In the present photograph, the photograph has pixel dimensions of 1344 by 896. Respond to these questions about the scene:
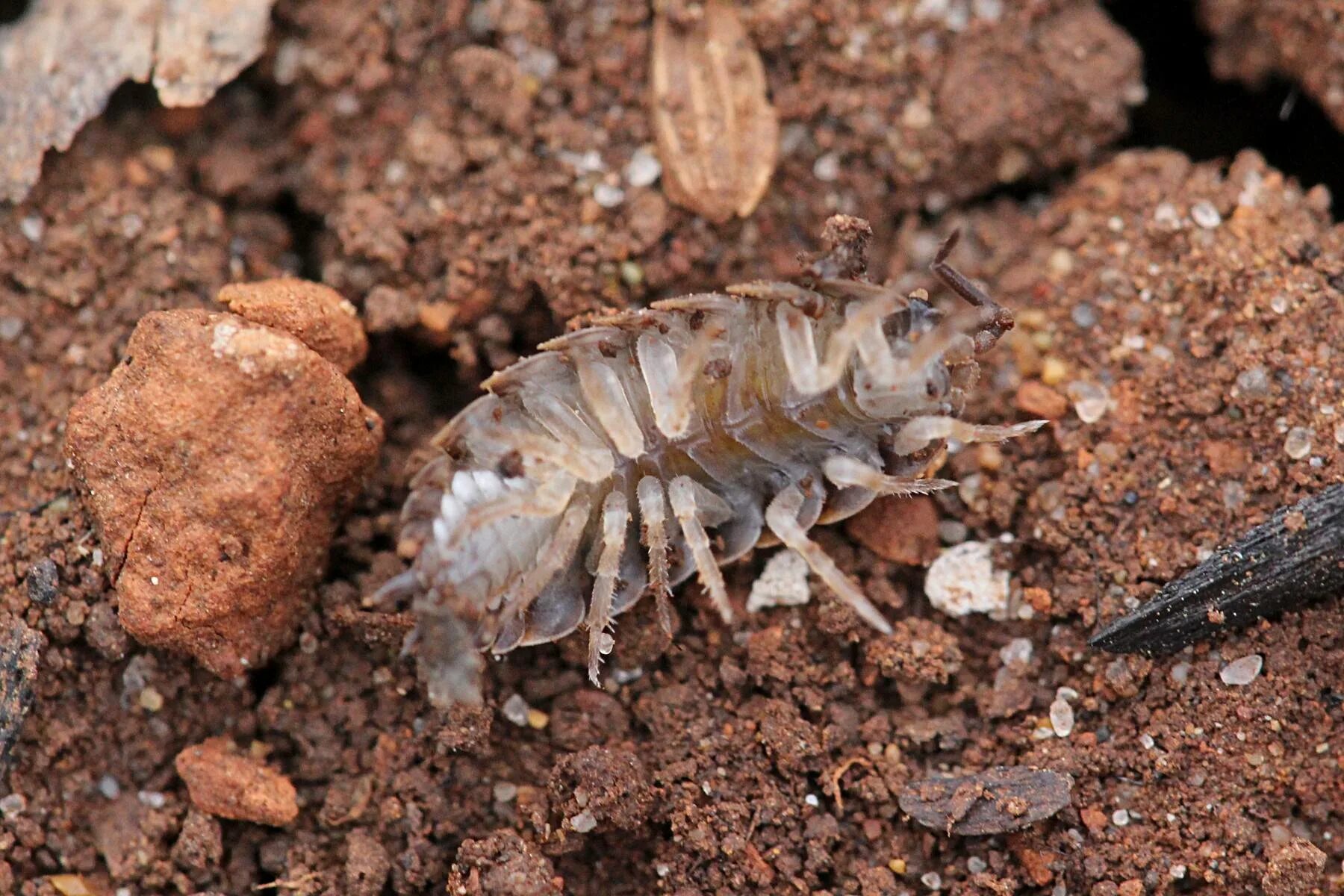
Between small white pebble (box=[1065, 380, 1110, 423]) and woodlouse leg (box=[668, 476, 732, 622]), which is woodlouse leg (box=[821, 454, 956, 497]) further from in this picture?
small white pebble (box=[1065, 380, 1110, 423])

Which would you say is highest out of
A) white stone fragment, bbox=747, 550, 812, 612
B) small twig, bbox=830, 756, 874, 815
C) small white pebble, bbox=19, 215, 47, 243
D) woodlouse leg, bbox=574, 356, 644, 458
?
small white pebble, bbox=19, 215, 47, 243

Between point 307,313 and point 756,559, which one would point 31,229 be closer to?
point 307,313

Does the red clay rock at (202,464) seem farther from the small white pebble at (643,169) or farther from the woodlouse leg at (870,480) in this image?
the woodlouse leg at (870,480)

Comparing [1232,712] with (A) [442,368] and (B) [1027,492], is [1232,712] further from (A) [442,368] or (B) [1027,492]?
(A) [442,368]

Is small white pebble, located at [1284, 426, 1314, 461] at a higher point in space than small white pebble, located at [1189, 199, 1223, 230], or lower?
lower

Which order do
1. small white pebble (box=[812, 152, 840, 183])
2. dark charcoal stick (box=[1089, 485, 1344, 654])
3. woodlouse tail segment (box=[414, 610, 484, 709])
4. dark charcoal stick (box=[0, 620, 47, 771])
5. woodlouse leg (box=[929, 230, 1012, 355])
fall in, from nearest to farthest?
woodlouse tail segment (box=[414, 610, 484, 709])
dark charcoal stick (box=[1089, 485, 1344, 654])
dark charcoal stick (box=[0, 620, 47, 771])
woodlouse leg (box=[929, 230, 1012, 355])
small white pebble (box=[812, 152, 840, 183])

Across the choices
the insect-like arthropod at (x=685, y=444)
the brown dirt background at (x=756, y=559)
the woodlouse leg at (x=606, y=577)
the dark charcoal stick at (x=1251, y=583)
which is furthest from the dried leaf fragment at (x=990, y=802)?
the woodlouse leg at (x=606, y=577)

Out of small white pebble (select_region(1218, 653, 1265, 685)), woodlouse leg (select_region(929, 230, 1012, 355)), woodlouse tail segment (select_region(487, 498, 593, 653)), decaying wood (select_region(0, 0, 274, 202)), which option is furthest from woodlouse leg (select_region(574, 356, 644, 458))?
small white pebble (select_region(1218, 653, 1265, 685))
